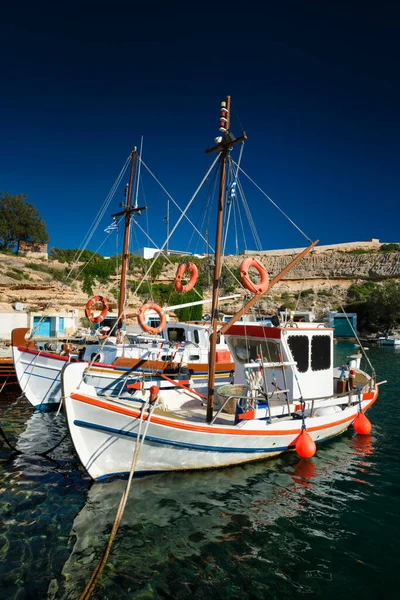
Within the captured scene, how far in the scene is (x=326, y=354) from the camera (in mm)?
11586

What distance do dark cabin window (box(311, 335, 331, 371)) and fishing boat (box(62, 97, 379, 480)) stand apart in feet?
0.10

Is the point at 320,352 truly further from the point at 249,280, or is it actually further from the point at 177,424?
the point at 177,424

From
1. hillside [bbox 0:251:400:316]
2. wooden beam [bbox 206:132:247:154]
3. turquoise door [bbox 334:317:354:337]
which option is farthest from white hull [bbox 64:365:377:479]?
turquoise door [bbox 334:317:354:337]

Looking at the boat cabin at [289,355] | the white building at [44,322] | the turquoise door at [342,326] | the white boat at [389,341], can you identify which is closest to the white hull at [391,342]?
the white boat at [389,341]

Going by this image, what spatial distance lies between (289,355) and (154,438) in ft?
15.1

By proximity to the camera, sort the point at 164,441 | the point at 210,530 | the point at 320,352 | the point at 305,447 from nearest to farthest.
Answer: the point at 210,530 < the point at 164,441 < the point at 305,447 < the point at 320,352

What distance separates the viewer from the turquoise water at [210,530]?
17.0ft

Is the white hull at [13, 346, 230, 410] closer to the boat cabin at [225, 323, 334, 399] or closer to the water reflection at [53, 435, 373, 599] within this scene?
the boat cabin at [225, 323, 334, 399]

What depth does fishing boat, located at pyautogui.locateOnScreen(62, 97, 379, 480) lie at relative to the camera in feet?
25.1

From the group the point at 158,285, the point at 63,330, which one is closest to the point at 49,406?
the point at 63,330

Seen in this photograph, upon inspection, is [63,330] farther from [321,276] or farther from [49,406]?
[321,276]

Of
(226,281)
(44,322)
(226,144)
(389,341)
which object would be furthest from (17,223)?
(389,341)

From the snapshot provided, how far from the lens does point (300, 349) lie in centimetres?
1080

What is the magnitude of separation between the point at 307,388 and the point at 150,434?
17.7ft
